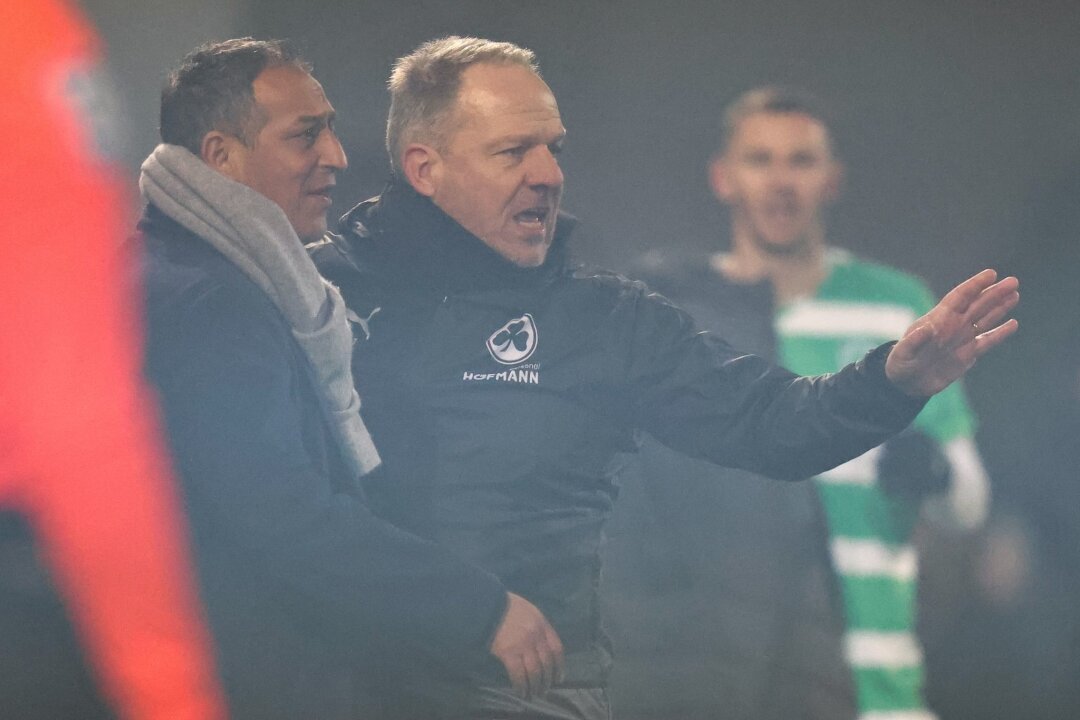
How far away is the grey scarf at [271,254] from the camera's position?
5.12 feet

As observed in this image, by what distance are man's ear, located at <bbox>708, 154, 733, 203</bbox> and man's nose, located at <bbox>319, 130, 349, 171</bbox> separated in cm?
67

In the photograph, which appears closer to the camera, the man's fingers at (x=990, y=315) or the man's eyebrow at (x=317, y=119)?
the man's fingers at (x=990, y=315)

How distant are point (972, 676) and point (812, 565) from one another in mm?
333

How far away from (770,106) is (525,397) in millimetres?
787

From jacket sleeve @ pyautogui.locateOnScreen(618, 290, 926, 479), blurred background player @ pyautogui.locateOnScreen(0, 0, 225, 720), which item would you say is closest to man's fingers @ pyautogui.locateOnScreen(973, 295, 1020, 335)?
jacket sleeve @ pyautogui.locateOnScreen(618, 290, 926, 479)

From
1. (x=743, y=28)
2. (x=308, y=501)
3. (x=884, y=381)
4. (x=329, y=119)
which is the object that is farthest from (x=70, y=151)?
(x=884, y=381)

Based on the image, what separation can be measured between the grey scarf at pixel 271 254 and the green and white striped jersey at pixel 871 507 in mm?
831

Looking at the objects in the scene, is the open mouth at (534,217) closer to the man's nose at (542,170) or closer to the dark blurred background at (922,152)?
the man's nose at (542,170)

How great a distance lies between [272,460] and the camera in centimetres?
149

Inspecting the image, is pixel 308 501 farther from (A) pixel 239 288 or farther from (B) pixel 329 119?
(B) pixel 329 119

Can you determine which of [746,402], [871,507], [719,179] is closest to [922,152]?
[719,179]

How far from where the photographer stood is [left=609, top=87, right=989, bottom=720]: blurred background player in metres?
2.06

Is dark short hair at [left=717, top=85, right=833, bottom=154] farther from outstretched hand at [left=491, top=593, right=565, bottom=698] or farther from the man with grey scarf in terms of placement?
outstretched hand at [left=491, top=593, right=565, bottom=698]

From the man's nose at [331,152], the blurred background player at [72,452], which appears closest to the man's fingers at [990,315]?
the man's nose at [331,152]
